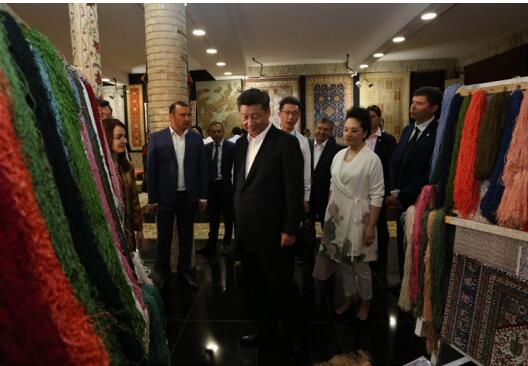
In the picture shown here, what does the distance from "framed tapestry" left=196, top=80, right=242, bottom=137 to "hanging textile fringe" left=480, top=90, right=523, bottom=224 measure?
909cm

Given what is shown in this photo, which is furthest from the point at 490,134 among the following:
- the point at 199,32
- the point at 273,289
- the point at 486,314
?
the point at 199,32

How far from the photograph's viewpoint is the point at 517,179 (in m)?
1.37

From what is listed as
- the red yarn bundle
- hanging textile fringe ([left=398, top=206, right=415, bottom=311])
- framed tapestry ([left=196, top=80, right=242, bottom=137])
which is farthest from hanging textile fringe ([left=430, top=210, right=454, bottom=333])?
framed tapestry ([left=196, top=80, right=242, bottom=137])

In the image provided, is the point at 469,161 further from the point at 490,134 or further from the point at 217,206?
the point at 217,206

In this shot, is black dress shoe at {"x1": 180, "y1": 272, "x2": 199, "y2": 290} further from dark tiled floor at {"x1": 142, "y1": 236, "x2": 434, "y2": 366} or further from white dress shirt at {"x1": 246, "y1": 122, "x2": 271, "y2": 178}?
white dress shirt at {"x1": 246, "y1": 122, "x2": 271, "y2": 178}

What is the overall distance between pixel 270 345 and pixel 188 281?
3.88ft

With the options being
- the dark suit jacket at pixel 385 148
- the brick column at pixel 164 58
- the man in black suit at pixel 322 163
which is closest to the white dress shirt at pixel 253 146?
the man in black suit at pixel 322 163

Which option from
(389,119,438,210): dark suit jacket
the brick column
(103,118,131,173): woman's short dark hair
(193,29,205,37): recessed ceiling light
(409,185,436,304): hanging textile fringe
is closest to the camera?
(409,185,436,304): hanging textile fringe

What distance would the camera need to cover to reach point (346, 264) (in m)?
2.50

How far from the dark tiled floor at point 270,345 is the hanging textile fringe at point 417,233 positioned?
18.5 inches

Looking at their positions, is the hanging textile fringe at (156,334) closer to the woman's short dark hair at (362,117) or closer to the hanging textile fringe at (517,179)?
the hanging textile fringe at (517,179)

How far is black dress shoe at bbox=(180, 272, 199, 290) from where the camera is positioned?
3121mm

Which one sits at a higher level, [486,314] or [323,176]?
[323,176]

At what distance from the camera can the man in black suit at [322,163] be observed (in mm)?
3283
